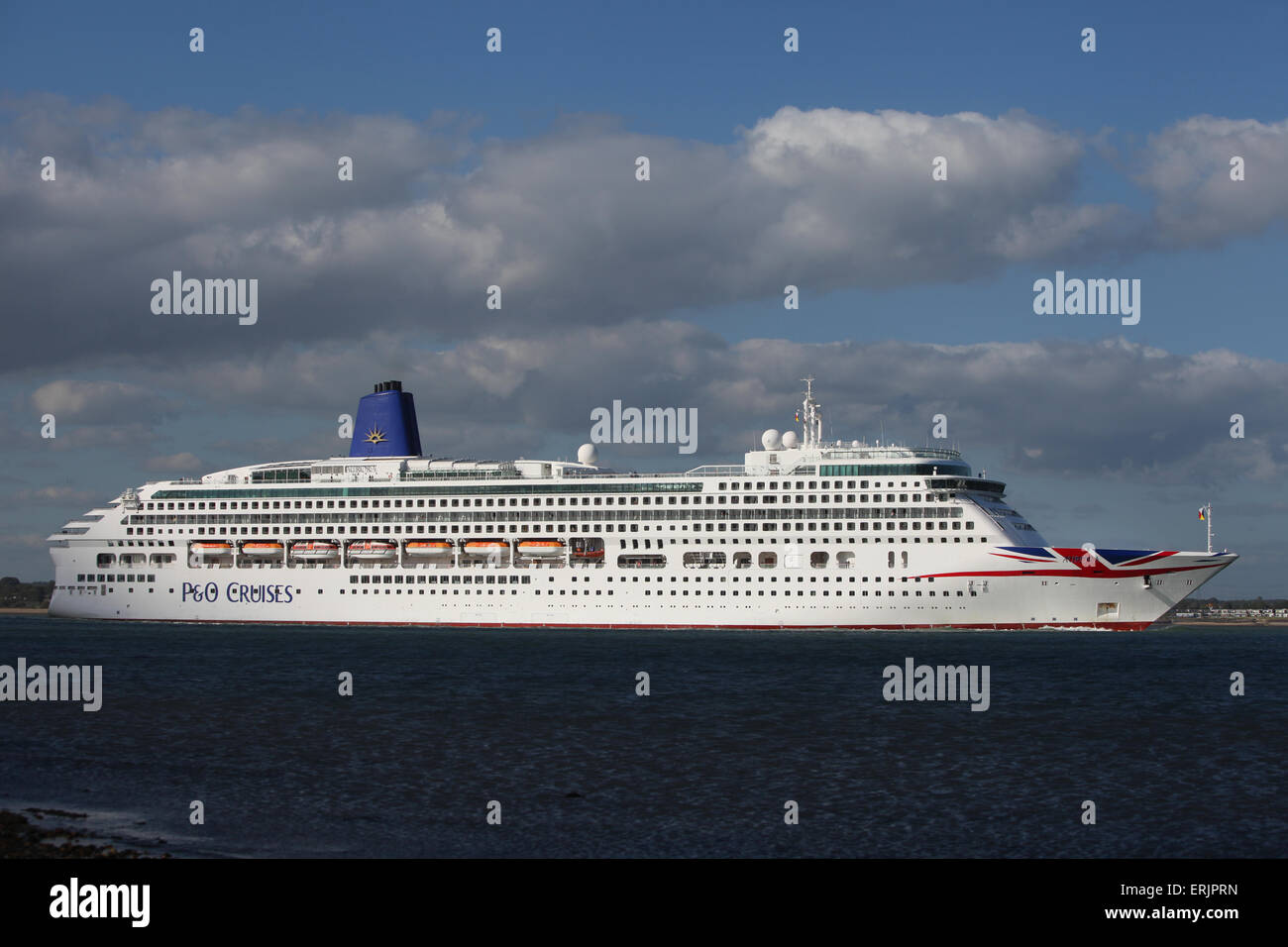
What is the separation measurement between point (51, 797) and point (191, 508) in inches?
2602

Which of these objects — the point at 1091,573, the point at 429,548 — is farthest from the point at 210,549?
the point at 1091,573

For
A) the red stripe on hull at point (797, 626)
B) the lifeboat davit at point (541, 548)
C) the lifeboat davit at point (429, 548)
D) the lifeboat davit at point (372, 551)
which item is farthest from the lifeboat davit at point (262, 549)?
the lifeboat davit at point (541, 548)

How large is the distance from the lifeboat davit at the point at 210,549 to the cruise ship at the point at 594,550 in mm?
265

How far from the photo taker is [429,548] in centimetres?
8162

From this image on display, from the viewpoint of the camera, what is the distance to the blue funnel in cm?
8875

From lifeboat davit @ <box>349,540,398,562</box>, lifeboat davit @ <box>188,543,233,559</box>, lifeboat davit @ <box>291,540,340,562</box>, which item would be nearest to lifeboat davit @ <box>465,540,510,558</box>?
lifeboat davit @ <box>349,540,398,562</box>

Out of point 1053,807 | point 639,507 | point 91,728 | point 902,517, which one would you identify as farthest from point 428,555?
point 1053,807

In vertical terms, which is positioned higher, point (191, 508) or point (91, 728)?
point (191, 508)

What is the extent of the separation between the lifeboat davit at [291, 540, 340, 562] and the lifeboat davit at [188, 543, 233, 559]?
5.68 meters

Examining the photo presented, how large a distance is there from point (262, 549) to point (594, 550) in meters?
25.8

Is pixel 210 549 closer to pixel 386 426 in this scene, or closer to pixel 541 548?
pixel 386 426

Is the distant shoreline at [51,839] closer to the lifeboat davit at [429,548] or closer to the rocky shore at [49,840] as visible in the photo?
the rocky shore at [49,840]
